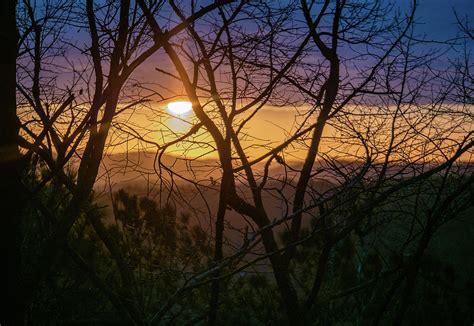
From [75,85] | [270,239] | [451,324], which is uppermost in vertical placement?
[75,85]

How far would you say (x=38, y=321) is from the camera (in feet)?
15.4

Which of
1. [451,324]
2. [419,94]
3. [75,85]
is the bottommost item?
[451,324]

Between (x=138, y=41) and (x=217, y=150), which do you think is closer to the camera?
(x=138, y=41)

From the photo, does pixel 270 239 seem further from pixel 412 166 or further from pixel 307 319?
pixel 412 166

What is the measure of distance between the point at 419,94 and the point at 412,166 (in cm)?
87

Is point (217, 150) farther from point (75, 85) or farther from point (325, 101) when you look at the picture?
point (75, 85)

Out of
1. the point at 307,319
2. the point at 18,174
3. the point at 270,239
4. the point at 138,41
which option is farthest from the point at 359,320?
the point at 18,174

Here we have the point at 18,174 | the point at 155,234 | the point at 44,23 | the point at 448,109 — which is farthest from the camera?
the point at 155,234

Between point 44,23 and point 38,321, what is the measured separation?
9.20 ft

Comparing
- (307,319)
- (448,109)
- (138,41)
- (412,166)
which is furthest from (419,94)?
(138,41)

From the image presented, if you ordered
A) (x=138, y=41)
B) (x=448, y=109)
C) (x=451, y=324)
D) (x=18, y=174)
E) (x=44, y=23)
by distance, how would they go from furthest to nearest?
(x=451, y=324) → (x=448, y=109) → (x=44, y=23) → (x=138, y=41) → (x=18, y=174)

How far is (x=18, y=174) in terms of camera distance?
246cm

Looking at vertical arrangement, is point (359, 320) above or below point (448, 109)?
below

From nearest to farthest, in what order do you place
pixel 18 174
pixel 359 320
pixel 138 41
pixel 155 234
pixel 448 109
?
pixel 18 174 → pixel 138 41 → pixel 448 109 → pixel 359 320 → pixel 155 234
